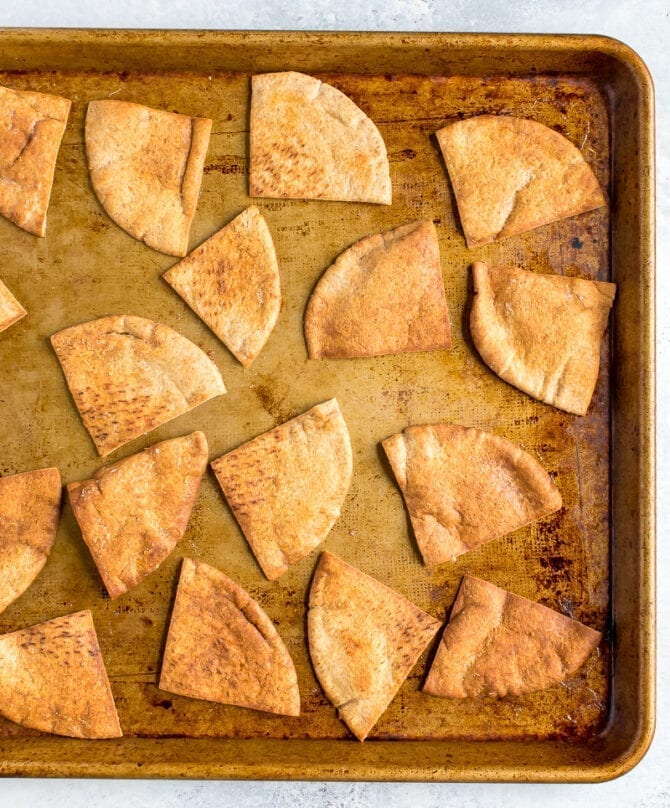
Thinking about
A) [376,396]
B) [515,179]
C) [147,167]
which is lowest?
[376,396]

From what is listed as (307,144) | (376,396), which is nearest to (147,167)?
(307,144)

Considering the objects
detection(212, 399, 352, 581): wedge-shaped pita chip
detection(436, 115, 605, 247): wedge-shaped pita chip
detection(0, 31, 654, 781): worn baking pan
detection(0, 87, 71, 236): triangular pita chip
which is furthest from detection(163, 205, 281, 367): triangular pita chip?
detection(436, 115, 605, 247): wedge-shaped pita chip

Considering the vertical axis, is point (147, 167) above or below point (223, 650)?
above

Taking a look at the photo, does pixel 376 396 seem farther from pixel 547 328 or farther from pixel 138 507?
pixel 138 507

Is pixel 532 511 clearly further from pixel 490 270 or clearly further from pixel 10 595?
pixel 10 595

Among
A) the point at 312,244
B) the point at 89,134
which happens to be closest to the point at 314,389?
the point at 312,244

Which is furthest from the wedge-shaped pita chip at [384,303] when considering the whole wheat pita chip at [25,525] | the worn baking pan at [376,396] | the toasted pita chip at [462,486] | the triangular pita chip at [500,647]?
the whole wheat pita chip at [25,525]

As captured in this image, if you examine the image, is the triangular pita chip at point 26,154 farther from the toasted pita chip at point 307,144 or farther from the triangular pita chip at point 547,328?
the triangular pita chip at point 547,328
